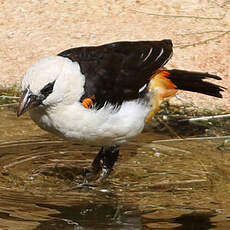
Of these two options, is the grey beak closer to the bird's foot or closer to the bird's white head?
the bird's white head

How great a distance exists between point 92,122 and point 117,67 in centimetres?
51

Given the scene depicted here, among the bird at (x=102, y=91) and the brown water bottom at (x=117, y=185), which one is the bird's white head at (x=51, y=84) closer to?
the bird at (x=102, y=91)

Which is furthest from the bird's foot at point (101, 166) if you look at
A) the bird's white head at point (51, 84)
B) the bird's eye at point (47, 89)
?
the bird's eye at point (47, 89)

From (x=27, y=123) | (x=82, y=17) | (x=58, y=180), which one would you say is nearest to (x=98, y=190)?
(x=58, y=180)

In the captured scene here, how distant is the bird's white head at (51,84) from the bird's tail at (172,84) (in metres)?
0.75

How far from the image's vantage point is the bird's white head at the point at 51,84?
484 cm

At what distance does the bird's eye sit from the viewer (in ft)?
15.9

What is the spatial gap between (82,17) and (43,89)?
3.54 meters

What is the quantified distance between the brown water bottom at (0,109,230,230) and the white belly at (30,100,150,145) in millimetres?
413

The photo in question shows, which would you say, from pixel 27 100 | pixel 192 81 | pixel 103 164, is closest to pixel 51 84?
pixel 27 100

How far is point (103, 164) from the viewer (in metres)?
5.70

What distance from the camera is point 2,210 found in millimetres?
4996

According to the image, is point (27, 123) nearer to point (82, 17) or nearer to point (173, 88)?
point (173, 88)

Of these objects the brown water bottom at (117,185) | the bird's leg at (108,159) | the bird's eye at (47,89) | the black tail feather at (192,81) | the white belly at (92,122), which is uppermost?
the bird's eye at (47,89)
